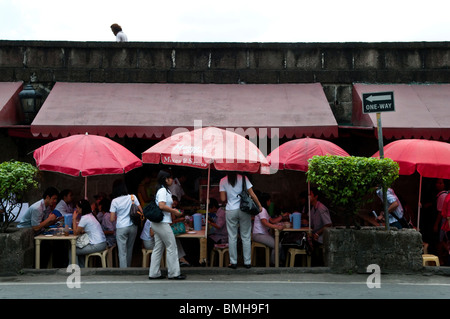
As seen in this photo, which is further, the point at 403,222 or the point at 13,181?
the point at 403,222

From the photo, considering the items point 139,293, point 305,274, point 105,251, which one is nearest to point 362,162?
point 305,274

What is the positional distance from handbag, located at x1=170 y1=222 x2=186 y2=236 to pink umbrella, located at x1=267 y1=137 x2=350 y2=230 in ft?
6.16

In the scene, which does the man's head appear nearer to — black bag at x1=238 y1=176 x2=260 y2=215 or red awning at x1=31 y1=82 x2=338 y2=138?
red awning at x1=31 y1=82 x2=338 y2=138

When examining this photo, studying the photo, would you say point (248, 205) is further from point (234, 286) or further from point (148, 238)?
point (148, 238)

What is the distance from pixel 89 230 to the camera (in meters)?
9.77

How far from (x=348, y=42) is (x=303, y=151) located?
15.6 ft

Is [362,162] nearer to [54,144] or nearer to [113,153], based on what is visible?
[113,153]

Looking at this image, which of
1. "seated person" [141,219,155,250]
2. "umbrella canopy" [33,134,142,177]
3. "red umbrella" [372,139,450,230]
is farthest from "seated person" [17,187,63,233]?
"red umbrella" [372,139,450,230]

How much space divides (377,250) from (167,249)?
10.5ft

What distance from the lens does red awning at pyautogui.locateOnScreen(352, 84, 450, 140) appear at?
12.4 metres

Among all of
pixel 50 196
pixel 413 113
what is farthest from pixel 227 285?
pixel 413 113

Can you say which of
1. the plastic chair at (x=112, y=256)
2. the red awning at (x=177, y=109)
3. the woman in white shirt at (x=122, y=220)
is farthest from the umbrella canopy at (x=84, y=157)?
the red awning at (x=177, y=109)
